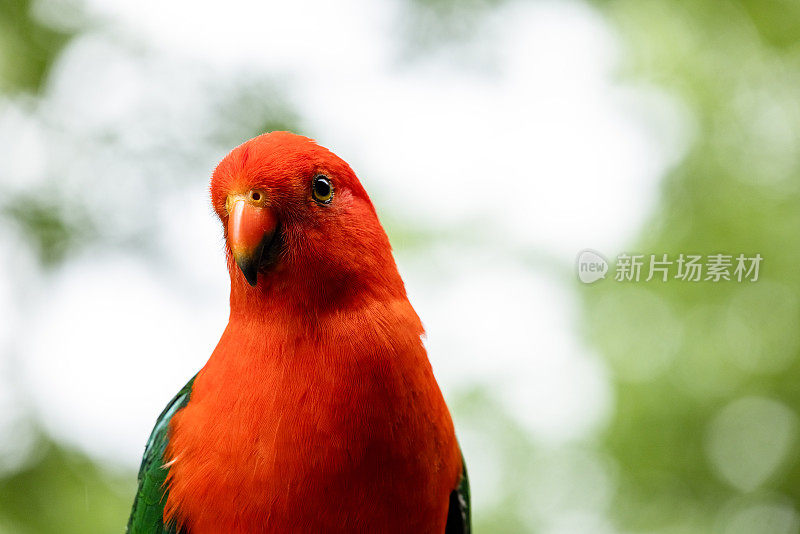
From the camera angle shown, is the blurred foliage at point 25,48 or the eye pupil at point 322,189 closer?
the eye pupil at point 322,189

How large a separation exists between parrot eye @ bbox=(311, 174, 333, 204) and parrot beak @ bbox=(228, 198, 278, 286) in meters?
0.10

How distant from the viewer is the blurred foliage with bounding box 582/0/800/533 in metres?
5.41

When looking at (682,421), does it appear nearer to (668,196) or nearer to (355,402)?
(668,196)

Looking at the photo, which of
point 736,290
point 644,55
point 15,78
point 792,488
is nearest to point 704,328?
point 736,290

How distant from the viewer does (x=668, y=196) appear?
17.7 feet

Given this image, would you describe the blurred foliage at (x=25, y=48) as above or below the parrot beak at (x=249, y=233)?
above

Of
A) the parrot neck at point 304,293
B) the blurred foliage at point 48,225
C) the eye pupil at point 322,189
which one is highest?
the blurred foliage at point 48,225

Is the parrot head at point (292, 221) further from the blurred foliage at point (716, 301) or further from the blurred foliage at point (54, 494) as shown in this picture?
the blurred foliage at point (716, 301)

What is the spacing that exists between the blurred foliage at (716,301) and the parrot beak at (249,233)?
4456mm

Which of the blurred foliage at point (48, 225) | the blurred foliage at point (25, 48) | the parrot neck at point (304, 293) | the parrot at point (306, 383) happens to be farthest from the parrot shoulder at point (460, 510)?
the blurred foliage at point (25, 48)

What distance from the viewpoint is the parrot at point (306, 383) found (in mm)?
1279

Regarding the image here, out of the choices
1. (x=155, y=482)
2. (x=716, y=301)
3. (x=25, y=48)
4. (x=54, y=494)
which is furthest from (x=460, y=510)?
(x=25, y=48)

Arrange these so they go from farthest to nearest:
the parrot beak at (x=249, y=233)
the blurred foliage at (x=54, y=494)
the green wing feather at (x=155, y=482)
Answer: the blurred foliage at (x=54, y=494), the green wing feather at (x=155, y=482), the parrot beak at (x=249, y=233)

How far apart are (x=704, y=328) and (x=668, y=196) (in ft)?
3.38
